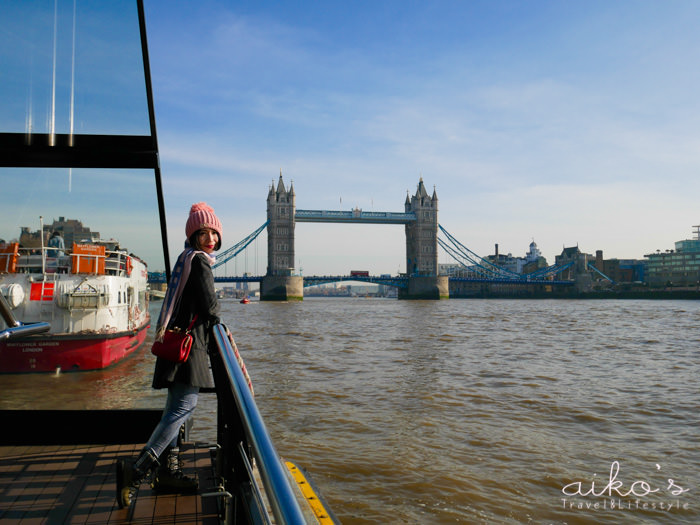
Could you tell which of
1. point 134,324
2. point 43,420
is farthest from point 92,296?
point 43,420

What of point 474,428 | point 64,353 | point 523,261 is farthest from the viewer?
point 523,261

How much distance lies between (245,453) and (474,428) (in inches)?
175

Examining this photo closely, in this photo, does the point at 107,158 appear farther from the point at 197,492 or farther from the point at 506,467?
the point at 506,467

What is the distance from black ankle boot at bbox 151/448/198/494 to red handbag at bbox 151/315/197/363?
1.74 ft

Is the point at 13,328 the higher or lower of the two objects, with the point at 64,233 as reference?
lower

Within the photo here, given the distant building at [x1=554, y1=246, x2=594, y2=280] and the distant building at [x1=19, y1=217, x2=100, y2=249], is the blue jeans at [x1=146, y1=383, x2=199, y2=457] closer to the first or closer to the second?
the distant building at [x1=19, y1=217, x2=100, y2=249]

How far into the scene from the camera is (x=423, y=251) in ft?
270

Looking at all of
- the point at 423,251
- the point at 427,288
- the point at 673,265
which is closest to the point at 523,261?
the point at 673,265

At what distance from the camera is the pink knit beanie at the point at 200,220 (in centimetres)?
228

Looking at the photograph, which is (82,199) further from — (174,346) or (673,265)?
(673,265)

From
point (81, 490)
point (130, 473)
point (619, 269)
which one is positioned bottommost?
point (81, 490)

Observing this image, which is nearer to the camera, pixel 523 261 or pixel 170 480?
pixel 170 480

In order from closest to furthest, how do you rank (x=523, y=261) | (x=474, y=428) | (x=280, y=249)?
(x=474, y=428) → (x=280, y=249) → (x=523, y=261)

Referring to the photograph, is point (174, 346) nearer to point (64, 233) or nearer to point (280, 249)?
point (64, 233)
